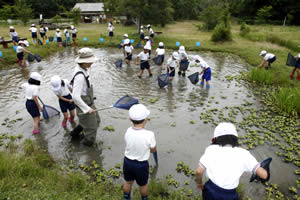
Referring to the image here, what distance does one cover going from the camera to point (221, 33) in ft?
66.3

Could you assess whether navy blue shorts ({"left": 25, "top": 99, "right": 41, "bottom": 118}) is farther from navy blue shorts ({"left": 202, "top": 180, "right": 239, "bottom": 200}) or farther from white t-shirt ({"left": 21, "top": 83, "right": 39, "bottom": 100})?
navy blue shorts ({"left": 202, "top": 180, "right": 239, "bottom": 200})

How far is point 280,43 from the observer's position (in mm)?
18438

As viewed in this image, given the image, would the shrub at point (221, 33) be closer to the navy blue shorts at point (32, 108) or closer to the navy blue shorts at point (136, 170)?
the navy blue shorts at point (32, 108)

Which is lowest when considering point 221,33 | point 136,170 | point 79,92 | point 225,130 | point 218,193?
point 136,170

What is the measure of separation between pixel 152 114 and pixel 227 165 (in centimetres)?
498

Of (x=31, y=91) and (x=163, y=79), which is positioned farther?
(x=163, y=79)

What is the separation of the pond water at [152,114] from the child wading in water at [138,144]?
4.85 ft

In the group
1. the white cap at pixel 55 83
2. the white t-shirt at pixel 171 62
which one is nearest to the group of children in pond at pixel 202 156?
the white cap at pixel 55 83

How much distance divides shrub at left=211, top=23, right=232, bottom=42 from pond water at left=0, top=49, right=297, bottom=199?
7825mm

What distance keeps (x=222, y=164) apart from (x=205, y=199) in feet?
2.25

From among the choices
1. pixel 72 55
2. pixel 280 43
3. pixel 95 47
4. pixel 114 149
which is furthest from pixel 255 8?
pixel 114 149

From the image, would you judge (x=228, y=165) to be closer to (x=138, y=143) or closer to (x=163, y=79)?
(x=138, y=143)

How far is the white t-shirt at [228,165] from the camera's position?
2.45 m

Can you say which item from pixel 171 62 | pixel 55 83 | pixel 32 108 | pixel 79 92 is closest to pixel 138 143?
pixel 79 92
